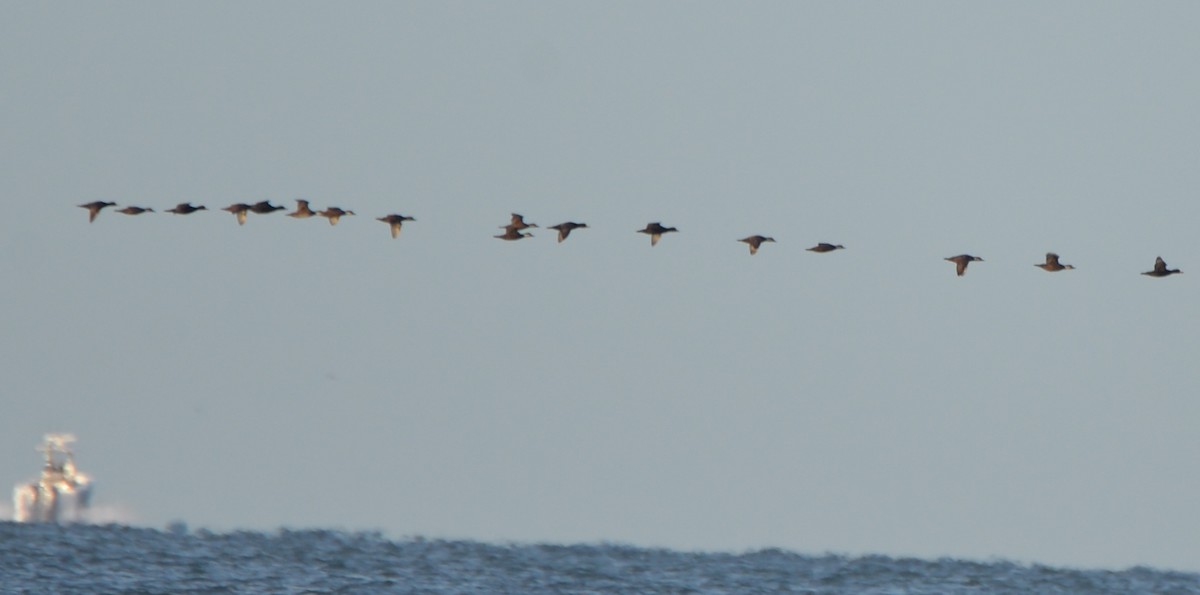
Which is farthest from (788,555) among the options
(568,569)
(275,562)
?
(275,562)

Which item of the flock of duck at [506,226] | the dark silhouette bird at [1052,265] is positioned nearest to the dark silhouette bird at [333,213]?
the flock of duck at [506,226]

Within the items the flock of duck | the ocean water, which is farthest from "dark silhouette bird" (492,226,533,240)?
the ocean water

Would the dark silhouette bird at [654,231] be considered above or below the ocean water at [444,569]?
above

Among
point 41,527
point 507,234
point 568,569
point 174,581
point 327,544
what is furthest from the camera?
point 41,527

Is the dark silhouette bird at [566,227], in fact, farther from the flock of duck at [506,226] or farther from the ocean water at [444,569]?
the ocean water at [444,569]

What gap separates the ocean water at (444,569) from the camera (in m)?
76.9

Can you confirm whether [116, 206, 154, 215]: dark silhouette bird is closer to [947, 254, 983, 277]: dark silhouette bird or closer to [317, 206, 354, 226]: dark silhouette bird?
[317, 206, 354, 226]: dark silhouette bird

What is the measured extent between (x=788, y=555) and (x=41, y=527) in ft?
133

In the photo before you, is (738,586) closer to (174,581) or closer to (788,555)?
(174,581)

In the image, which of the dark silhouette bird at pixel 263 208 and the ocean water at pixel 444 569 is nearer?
the dark silhouette bird at pixel 263 208

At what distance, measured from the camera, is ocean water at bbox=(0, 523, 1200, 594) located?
3029 inches

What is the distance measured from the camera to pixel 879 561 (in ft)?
371

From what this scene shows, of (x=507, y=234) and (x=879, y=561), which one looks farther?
(x=879, y=561)

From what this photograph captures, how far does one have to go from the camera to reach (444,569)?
294 ft
